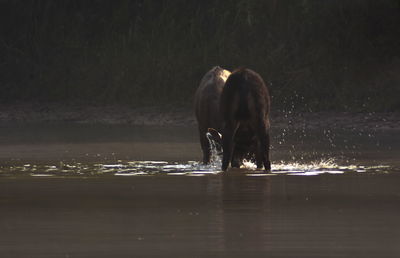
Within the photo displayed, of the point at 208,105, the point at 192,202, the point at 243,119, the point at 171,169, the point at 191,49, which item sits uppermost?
the point at 191,49

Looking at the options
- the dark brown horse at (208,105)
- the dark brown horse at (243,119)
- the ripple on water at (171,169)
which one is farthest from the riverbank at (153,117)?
the dark brown horse at (243,119)

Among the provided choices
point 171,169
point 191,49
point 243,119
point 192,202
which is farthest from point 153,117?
point 192,202

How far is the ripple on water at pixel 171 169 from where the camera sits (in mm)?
18656

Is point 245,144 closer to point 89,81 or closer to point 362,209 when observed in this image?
point 362,209

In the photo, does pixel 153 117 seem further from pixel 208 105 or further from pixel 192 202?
pixel 192 202

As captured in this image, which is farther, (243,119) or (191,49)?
(191,49)

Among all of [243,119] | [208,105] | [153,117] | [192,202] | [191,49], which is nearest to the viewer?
[192,202]

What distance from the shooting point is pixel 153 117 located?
1441 inches

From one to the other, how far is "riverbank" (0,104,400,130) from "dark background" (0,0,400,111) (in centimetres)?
84

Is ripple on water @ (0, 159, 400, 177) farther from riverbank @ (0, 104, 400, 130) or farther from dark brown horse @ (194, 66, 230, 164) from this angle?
riverbank @ (0, 104, 400, 130)

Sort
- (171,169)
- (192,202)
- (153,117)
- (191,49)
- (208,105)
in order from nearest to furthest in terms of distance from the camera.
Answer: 1. (192,202)
2. (171,169)
3. (208,105)
4. (153,117)
5. (191,49)

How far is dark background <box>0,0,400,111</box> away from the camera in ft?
124

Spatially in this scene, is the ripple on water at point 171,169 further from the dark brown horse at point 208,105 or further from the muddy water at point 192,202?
the dark brown horse at point 208,105

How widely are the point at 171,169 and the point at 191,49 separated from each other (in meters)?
22.3
